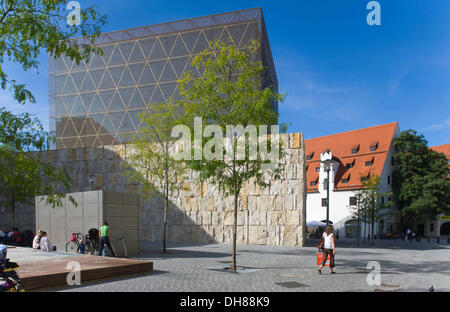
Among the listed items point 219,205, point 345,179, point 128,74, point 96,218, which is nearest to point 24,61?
point 96,218

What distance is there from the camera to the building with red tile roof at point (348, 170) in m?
50.9

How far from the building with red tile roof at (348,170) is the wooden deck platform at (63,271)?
136ft

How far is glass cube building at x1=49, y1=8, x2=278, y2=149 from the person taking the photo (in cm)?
4553

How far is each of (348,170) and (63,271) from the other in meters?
49.0

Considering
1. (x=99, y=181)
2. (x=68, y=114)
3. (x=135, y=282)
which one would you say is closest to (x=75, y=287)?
(x=135, y=282)

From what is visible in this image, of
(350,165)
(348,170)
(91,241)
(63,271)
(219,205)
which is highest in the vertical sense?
(350,165)

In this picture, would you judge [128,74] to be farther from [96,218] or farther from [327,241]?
[327,241]

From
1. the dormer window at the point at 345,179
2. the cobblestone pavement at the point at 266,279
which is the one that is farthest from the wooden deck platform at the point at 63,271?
the dormer window at the point at 345,179

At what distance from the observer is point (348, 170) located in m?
54.2

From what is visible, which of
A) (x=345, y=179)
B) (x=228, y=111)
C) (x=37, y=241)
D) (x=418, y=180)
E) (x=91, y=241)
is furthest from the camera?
(x=345, y=179)

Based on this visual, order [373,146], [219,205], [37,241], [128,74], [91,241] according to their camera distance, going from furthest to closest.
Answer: [373,146] → [128,74] → [219,205] → [37,241] → [91,241]

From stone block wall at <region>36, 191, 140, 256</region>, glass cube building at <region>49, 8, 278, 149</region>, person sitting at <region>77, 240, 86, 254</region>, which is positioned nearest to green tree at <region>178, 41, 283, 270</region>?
stone block wall at <region>36, 191, 140, 256</region>

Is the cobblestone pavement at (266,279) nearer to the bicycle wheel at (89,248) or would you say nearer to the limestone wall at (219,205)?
the bicycle wheel at (89,248)
